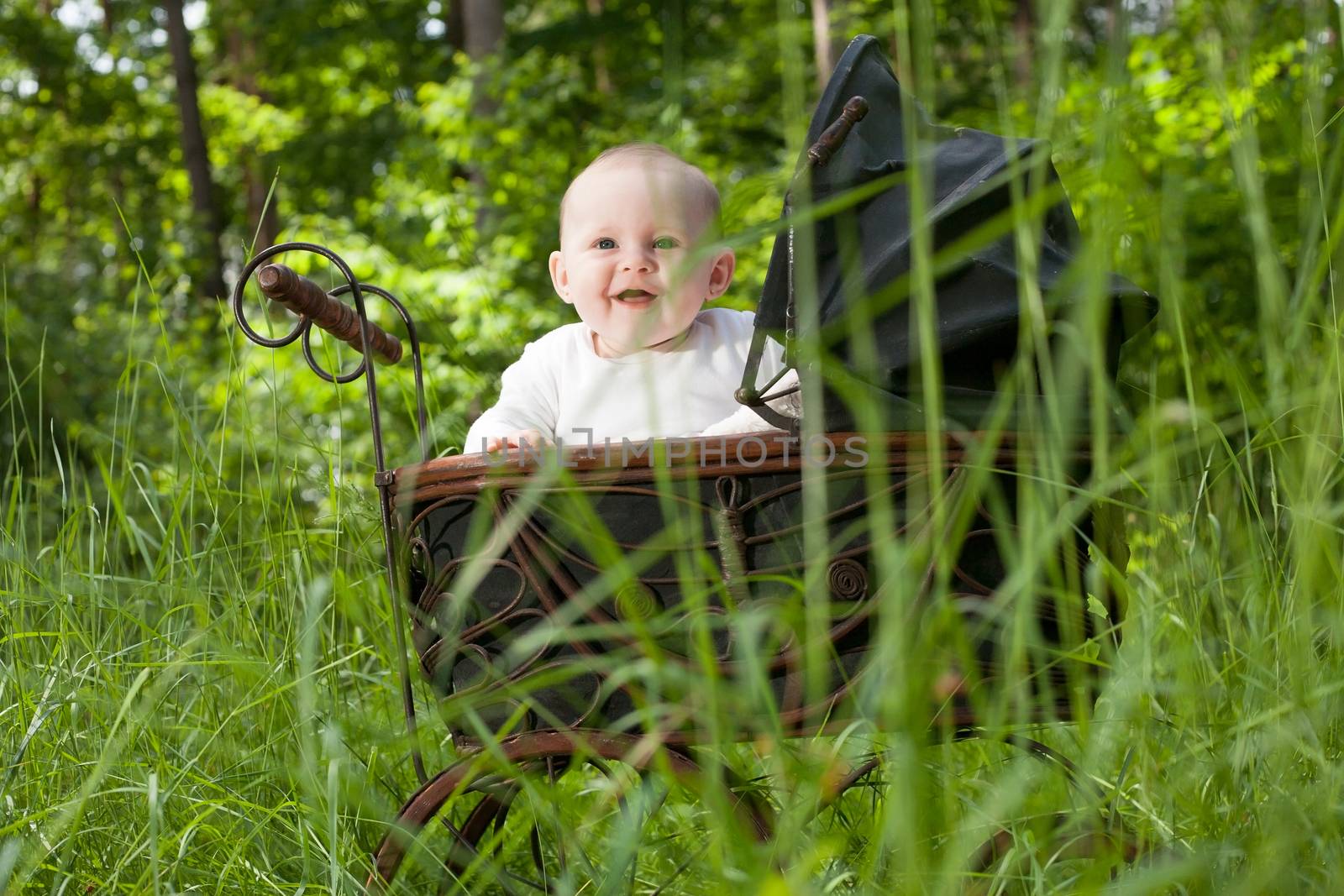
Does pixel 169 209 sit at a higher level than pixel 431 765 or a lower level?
higher

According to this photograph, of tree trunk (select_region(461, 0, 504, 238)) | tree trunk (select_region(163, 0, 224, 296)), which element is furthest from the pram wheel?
tree trunk (select_region(163, 0, 224, 296))

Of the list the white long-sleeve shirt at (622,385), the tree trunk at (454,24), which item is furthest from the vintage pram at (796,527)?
the tree trunk at (454,24)

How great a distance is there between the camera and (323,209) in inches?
525

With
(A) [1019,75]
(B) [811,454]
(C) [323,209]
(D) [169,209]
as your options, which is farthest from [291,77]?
(B) [811,454]

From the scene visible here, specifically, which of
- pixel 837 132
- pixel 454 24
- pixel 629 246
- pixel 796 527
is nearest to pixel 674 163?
pixel 629 246

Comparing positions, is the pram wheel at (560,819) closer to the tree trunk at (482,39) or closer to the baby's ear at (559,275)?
the baby's ear at (559,275)

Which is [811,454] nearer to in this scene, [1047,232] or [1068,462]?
[1068,462]

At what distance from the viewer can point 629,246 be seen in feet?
6.31

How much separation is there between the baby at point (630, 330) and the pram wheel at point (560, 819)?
1.49ft

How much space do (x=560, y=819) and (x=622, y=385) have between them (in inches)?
24.6

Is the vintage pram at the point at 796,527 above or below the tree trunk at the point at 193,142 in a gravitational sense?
below

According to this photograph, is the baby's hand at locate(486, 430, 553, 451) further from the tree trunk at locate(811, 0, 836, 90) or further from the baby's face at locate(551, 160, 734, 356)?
the tree trunk at locate(811, 0, 836, 90)

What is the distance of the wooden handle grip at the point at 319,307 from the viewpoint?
5.54ft

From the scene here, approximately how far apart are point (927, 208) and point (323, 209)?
41.1 feet
